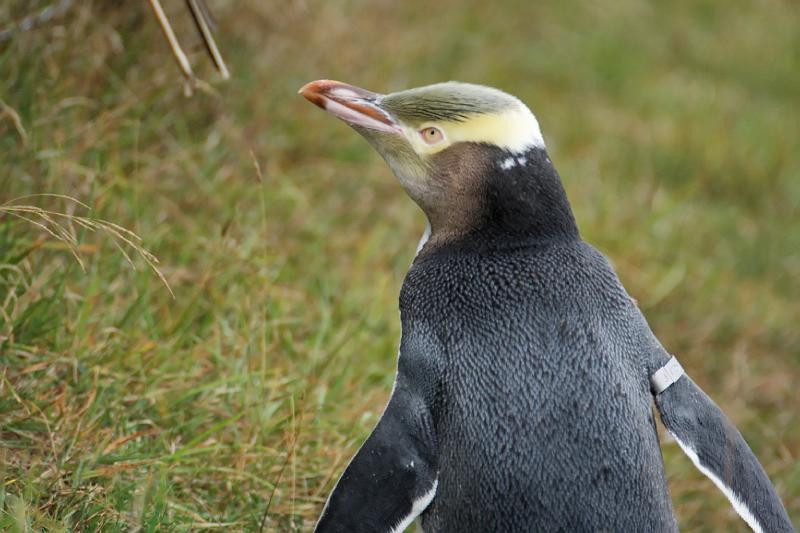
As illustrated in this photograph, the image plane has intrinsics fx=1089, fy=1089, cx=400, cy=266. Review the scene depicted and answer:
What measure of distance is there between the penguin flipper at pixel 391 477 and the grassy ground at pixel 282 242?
0.28 m

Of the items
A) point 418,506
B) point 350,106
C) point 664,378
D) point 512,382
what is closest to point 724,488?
point 664,378

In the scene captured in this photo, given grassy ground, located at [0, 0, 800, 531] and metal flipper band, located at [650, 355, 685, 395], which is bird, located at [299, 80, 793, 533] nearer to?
metal flipper band, located at [650, 355, 685, 395]

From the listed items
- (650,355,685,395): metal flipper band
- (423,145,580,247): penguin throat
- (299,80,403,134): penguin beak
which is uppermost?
(299,80,403,134): penguin beak

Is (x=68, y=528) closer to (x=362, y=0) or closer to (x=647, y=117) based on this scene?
(x=362, y=0)

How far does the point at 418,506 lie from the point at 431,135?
31.7 inches

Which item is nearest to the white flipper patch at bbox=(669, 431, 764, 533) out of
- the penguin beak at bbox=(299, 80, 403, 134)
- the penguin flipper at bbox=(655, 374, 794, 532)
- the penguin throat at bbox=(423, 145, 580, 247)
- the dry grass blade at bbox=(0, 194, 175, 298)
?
the penguin flipper at bbox=(655, 374, 794, 532)

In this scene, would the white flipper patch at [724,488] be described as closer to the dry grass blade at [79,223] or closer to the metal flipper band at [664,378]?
the metal flipper band at [664,378]

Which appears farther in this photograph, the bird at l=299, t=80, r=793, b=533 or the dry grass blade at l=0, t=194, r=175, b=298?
the dry grass blade at l=0, t=194, r=175, b=298

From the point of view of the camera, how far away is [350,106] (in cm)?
250

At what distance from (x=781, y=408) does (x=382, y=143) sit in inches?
89.3

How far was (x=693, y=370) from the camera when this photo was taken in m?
4.09

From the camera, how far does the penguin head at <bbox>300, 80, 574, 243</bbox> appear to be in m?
2.29

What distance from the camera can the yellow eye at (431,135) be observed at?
7.82 feet

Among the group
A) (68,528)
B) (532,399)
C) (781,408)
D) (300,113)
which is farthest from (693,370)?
(68,528)
